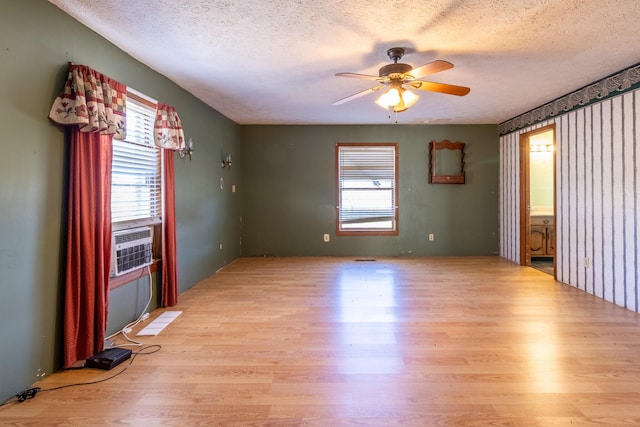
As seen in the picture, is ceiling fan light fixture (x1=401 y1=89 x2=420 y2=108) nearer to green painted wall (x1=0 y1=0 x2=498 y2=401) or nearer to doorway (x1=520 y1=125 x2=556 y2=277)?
green painted wall (x1=0 y1=0 x2=498 y2=401)

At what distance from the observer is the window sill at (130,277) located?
2.87 m

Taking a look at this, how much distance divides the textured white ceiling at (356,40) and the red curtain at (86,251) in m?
1.00

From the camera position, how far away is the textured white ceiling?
2.35m

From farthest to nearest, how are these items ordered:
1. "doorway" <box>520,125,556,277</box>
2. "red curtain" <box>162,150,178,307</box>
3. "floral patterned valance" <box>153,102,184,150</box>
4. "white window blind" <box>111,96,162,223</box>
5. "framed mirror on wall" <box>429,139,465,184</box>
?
"framed mirror on wall" <box>429,139,465,184</box> → "doorway" <box>520,125,556,277</box> → "red curtain" <box>162,150,178,307</box> → "floral patterned valance" <box>153,102,184,150</box> → "white window blind" <box>111,96,162,223</box>

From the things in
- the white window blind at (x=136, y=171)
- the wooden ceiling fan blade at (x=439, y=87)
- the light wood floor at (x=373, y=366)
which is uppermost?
the wooden ceiling fan blade at (x=439, y=87)

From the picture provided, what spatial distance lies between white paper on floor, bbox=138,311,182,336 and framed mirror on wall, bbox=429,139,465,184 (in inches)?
190

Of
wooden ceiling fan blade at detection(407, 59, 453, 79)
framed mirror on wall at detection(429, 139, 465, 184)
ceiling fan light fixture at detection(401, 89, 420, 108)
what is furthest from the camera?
framed mirror on wall at detection(429, 139, 465, 184)

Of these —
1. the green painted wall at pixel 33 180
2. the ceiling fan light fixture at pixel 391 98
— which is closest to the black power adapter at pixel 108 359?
the green painted wall at pixel 33 180

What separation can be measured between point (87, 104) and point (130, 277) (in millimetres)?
1523

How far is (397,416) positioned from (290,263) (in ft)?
13.5

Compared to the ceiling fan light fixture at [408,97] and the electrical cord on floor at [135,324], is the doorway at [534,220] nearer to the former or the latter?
the ceiling fan light fixture at [408,97]

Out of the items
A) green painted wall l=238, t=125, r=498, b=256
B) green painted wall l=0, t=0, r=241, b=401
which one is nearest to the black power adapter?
green painted wall l=0, t=0, r=241, b=401

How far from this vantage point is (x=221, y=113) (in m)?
5.42

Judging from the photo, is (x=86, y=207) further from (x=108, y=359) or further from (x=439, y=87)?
(x=439, y=87)
